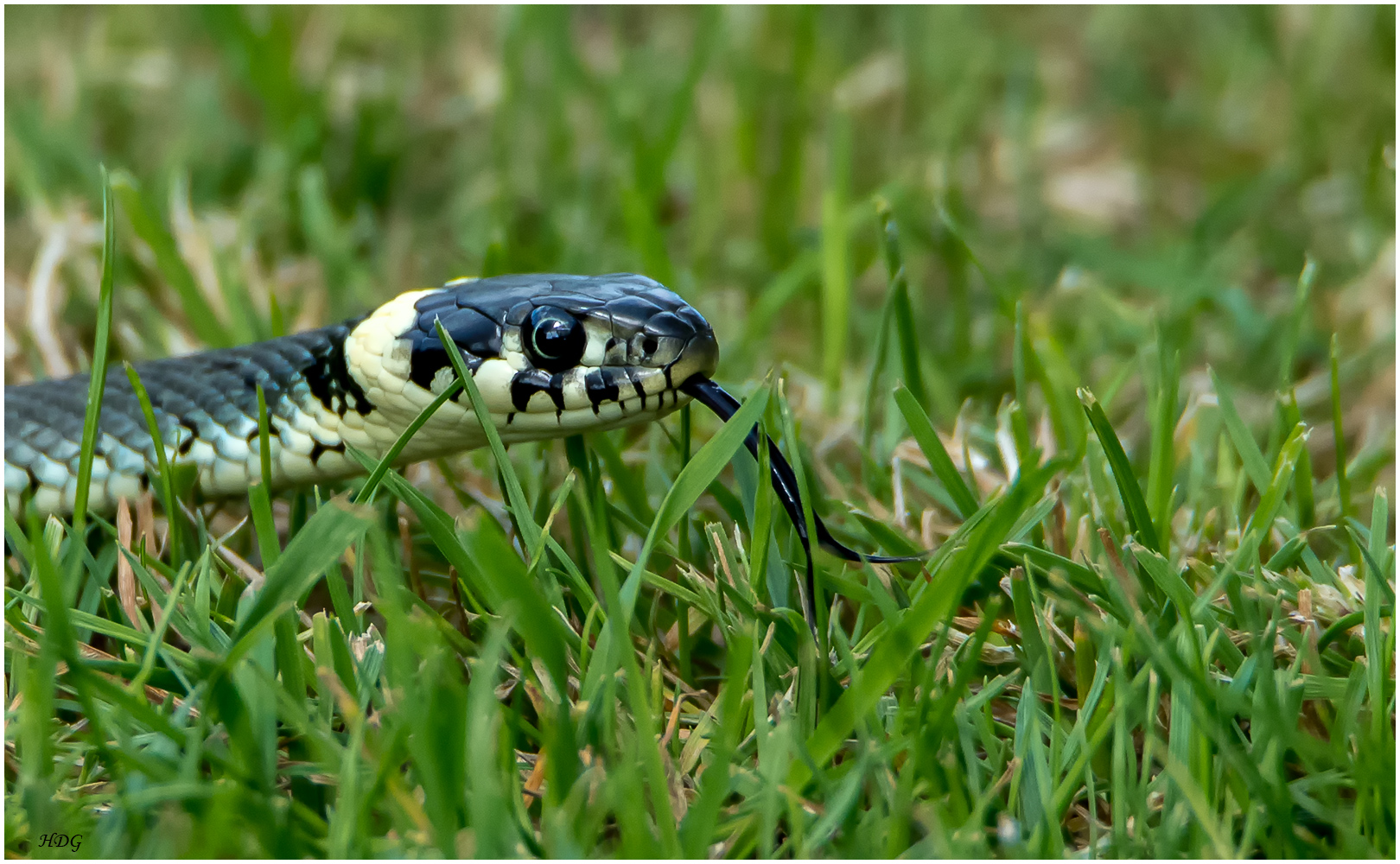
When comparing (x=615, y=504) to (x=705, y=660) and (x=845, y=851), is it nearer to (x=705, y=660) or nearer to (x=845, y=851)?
(x=705, y=660)

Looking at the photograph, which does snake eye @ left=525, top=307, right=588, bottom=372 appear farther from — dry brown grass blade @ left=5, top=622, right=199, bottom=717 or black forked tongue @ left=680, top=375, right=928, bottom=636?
dry brown grass blade @ left=5, top=622, right=199, bottom=717

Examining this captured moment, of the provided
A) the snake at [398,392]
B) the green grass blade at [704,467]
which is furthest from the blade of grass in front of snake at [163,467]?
the green grass blade at [704,467]

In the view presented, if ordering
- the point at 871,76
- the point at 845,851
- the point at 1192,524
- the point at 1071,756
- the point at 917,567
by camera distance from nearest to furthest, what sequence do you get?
the point at 845,851, the point at 1071,756, the point at 917,567, the point at 1192,524, the point at 871,76

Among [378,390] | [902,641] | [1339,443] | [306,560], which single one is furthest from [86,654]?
[1339,443]

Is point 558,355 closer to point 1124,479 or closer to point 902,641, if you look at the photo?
point 902,641

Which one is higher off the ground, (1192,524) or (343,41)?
(343,41)

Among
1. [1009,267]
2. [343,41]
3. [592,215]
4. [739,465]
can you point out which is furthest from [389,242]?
[739,465]

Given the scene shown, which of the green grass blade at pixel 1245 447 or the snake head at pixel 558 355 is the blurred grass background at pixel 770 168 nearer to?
the snake head at pixel 558 355

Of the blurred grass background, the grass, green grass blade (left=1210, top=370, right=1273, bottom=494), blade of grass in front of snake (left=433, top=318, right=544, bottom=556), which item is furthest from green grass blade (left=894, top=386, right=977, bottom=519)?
the blurred grass background
